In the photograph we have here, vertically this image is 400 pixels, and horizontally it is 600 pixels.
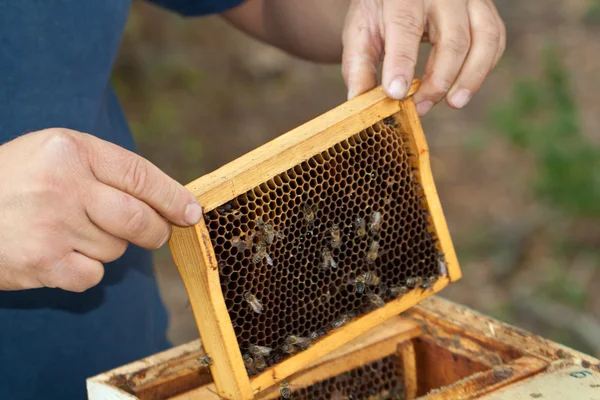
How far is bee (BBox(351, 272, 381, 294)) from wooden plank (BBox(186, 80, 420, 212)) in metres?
0.41

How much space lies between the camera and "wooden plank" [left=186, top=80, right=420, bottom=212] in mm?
1939

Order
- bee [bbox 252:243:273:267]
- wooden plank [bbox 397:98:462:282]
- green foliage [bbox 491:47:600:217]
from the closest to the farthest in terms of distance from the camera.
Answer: bee [bbox 252:243:273:267] < wooden plank [bbox 397:98:462:282] < green foliage [bbox 491:47:600:217]

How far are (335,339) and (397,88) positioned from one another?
0.73 meters

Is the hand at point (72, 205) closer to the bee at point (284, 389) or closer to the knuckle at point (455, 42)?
the bee at point (284, 389)

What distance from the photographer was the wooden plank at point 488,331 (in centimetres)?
221

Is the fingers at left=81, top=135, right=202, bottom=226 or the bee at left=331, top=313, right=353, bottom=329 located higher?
the fingers at left=81, top=135, right=202, bottom=226

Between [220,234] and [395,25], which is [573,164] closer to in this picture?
[395,25]

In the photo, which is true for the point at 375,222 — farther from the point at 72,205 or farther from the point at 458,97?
the point at 72,205

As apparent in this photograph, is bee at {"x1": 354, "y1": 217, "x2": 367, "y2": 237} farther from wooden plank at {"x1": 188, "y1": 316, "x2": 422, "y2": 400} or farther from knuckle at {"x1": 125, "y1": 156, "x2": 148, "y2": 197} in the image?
knuckle at {"x1": 125, "y1": 156, "x2": 148, "y2": 197}

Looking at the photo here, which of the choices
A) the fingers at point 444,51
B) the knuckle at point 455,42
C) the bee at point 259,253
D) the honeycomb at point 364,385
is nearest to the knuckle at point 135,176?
the bee at point 259,253

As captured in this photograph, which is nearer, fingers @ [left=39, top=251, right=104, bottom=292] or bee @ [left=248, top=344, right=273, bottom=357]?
fingers @ [left=39, top=251, right=104, bottom=292]

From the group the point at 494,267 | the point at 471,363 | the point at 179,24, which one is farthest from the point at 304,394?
the point at 179,24

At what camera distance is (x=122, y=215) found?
1762 millimetres

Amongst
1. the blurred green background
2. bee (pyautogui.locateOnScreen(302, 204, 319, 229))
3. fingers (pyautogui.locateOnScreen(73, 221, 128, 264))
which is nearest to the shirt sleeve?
bee (pyautogui.locateOnScreen(302, 204, 319, 229))
